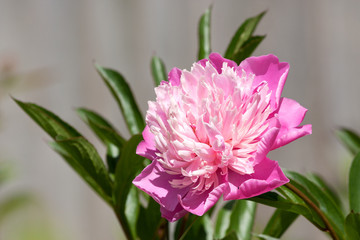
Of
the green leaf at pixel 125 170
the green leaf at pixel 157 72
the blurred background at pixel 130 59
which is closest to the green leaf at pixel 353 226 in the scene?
the green leaf at pixel 125 170

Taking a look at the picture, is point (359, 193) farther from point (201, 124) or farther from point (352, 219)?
point (201, 124)

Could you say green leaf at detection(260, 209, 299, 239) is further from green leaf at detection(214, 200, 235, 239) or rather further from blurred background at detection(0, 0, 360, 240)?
blurred background at detection(0, 0, 360, 240)

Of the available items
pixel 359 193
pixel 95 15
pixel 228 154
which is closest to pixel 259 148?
pixel 228 154

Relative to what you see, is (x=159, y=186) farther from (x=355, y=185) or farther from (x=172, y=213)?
(x=355, y=185)

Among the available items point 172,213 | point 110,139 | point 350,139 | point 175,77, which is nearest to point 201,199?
point 172,213

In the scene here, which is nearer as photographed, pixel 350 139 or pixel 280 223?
pixel 280 223

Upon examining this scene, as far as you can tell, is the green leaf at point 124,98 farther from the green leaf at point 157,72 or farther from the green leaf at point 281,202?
the green leaf at point 281,202
